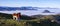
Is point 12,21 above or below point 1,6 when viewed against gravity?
below

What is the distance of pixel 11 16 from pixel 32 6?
0.74 feet

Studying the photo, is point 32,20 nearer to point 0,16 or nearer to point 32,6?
point 32,6

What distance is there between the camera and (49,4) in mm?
1021

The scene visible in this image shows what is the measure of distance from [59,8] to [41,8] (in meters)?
0.17

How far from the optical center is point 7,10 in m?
1.03

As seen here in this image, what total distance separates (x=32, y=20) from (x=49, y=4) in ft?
0.76

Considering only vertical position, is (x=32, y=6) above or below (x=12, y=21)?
above

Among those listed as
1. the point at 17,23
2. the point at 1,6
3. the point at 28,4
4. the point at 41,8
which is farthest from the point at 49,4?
the point at 1,6

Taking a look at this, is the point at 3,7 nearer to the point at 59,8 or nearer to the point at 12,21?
the point at 12,21

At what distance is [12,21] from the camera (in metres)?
0.99

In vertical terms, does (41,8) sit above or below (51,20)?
above

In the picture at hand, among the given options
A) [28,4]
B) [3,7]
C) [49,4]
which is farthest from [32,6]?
[3,7]

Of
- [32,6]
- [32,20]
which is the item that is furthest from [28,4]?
[32,20]

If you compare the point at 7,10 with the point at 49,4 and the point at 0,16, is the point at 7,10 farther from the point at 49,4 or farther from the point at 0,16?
the point at 49,4
